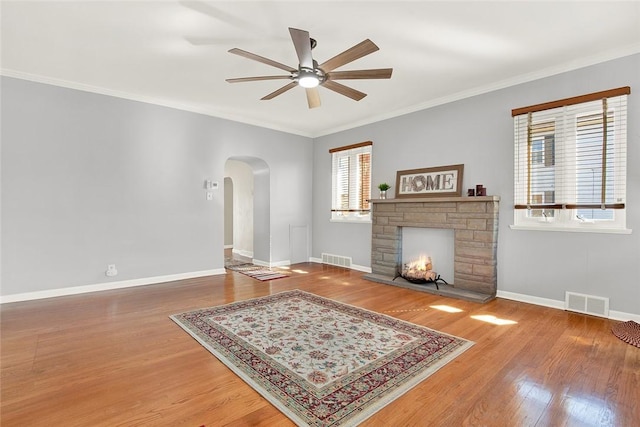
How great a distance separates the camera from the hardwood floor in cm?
178

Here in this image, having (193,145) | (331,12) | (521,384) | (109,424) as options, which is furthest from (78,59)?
(521,384)

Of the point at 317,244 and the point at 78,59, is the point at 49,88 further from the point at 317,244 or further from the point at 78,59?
the point at 317,244

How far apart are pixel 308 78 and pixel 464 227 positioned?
2.95 metres

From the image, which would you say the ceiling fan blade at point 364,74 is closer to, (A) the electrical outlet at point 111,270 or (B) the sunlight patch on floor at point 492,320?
(B) the sunlight patch on floor at point 492,320

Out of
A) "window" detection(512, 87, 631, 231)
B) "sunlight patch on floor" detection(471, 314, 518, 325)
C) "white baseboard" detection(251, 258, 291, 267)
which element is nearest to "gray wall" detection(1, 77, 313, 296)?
"white baseboard" detection(251, 258, 291, 267)

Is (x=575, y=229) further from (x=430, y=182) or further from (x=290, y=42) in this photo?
(x=290, y=42)

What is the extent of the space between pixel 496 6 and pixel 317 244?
5190 millimetres

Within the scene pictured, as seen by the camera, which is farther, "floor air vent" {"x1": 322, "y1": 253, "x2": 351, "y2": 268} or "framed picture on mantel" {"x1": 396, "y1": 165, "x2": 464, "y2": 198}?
"floor air vent" {"x1": 322, "y1": 253, "x2": 351, "y2": 268}

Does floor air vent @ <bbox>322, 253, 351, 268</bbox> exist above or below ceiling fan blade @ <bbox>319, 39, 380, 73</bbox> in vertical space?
below

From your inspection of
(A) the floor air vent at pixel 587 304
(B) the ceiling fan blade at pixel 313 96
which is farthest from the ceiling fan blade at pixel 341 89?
(A) the floor air vent at pixel 587 304

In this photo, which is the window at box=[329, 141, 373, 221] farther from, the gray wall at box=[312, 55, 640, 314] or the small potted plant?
the small potted plant

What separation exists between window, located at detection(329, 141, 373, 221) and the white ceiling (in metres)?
1.63

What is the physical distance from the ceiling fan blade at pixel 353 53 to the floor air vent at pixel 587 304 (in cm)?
353

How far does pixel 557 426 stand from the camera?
1.70m
